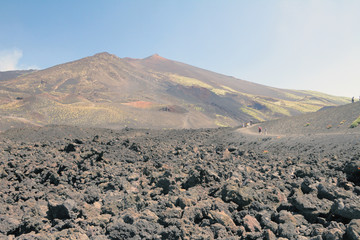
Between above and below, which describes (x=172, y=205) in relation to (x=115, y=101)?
above

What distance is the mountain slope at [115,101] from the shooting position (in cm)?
5512

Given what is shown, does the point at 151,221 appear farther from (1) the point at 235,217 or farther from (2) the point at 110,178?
(2) the point at 110,178

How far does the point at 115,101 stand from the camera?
7981 centimetres

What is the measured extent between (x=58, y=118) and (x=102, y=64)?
77.6 m

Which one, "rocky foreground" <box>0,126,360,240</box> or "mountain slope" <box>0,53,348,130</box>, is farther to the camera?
"mountain slope" <box>0,53,348,130</box>

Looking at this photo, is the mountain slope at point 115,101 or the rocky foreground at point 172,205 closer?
the rocky foreground at point 172,205

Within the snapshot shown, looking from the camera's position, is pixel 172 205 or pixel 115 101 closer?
pixel 172 205

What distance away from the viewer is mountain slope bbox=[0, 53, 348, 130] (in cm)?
5512

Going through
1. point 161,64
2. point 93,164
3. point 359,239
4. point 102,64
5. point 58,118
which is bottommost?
point 58,118

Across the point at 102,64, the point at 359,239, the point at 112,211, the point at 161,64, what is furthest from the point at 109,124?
the point at 161,64

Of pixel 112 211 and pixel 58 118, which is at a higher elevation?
pixel 112 211

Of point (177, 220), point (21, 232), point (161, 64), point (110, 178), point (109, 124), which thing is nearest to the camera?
point (177, 220)

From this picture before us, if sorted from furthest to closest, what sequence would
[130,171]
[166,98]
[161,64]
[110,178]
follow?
[161,64]
[166,98]
[130,171]
[110,178]

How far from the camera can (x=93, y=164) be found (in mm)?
10133
